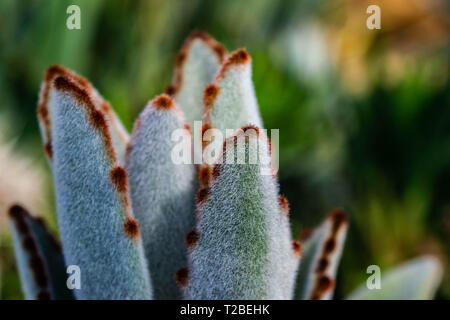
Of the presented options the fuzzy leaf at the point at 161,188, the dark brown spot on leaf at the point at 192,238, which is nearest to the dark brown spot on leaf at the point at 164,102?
the fuzzy leaf at the point at 161,188

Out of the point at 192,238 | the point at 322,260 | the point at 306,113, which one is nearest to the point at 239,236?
the point at 192,238

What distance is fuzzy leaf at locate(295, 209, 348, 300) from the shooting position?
0.57m

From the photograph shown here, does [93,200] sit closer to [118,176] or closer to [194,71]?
[118,176]

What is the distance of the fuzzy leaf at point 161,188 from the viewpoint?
1.71 ft

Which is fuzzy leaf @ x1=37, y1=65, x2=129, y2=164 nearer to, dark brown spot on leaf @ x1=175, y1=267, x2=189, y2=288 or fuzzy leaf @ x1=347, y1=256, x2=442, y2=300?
dark brown spot on leaf @ x1=175, y1=267, x2=189, y2=288

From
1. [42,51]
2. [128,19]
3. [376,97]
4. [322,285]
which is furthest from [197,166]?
[128,19]

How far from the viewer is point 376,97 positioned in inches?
54.9

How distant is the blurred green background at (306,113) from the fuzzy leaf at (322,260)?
0.50 metres

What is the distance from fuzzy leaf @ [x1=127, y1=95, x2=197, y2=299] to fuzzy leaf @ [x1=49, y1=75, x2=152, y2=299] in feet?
0.10

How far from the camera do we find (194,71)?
1.99ft

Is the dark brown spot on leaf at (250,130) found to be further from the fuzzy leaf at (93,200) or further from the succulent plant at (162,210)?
the fuzzy leaf at (93,200)
